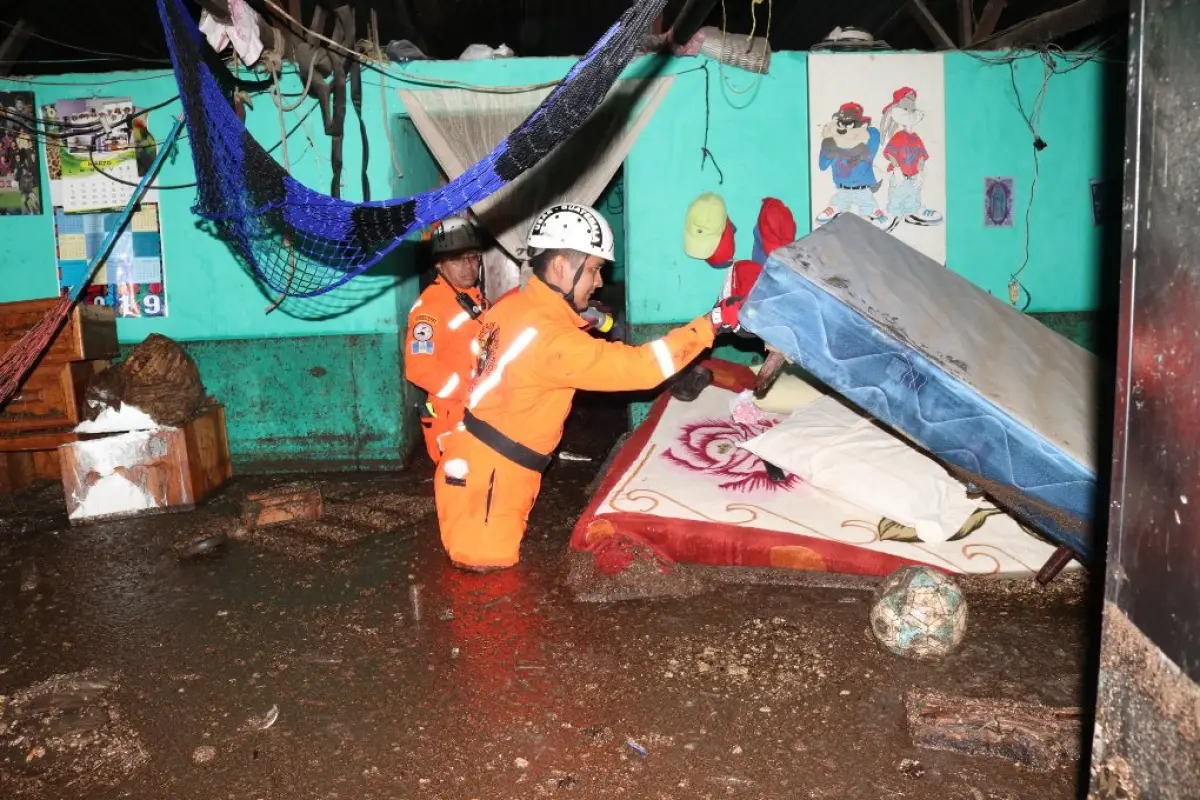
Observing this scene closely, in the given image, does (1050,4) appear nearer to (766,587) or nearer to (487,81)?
(487,81)

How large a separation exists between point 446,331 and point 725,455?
194 cm

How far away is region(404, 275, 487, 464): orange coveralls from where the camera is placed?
15.7 feet

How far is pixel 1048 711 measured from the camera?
7.83 ft

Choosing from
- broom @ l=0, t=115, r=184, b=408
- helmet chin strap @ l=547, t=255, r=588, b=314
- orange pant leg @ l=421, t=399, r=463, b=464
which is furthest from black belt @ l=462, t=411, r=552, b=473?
broom @ l=0, t=115, r=184, b=408

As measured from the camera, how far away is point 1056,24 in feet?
16.4

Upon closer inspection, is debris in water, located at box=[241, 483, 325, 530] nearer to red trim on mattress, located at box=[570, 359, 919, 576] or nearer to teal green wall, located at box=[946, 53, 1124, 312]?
red trim on mattress, located at box=[570, 359, 919, 576]

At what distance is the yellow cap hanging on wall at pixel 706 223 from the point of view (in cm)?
548

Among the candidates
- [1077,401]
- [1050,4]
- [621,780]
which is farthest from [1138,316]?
[1050,4]

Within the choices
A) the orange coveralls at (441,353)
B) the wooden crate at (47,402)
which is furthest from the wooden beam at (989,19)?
the wooden crate at (47,402)

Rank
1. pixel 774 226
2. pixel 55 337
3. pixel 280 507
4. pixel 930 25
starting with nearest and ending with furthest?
pixel 280 507, pixel 55 337, pixel 774 226, pixel 930 25

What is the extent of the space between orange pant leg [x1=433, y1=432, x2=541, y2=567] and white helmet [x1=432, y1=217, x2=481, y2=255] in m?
1.65

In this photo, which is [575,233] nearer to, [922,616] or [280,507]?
[922,616]

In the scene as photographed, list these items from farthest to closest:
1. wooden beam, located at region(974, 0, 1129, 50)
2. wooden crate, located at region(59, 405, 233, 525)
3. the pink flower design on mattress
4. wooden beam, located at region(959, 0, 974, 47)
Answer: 1. wooden beam, located at region(959, 0, 974, 47)
2. wooden crate, located at region(59, 405, 233, 525)
3. wooden beam, located at region(974, 0, 1129, 50)
4. the pink flower design on mattress

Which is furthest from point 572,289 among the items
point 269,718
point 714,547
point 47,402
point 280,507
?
point 47,402
